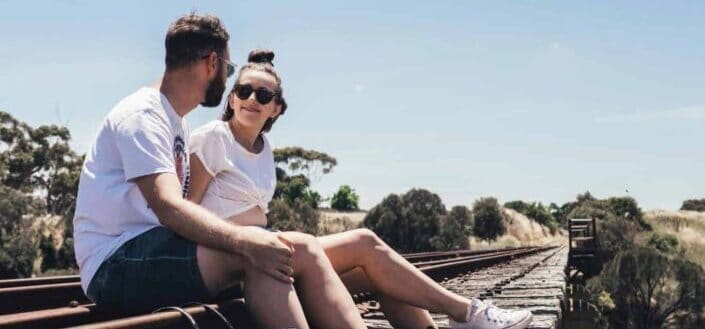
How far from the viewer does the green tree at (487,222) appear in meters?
61.4

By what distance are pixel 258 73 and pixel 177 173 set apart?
0.67 meters

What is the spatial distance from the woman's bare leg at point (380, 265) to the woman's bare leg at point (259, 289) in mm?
558

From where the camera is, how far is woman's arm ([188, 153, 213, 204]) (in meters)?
2.91

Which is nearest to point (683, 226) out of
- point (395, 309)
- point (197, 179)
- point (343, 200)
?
point (343, 200)

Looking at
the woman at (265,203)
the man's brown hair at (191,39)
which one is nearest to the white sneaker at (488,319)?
the woman at (265,203)

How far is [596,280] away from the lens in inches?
1288

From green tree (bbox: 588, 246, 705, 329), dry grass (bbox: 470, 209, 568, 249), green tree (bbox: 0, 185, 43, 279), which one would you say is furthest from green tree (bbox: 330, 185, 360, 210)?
green tree (bbox: 588, 246, 705, 329)

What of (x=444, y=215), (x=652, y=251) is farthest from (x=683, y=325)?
(x=444, y=215)

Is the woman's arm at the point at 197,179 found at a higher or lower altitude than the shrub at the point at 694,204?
lower

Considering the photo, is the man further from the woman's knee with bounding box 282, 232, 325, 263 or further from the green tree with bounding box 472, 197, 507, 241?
the green tree with bounding box 472, 197, 507, 241

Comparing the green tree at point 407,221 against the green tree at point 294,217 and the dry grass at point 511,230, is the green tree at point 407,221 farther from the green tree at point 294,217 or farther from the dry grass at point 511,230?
the dry grass at point 511,230

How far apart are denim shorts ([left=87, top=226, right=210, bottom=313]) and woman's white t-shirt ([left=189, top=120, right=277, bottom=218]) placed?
59 centimetres

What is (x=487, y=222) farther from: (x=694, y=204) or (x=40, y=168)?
(x=694, y=204)

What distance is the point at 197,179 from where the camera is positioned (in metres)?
2.91
